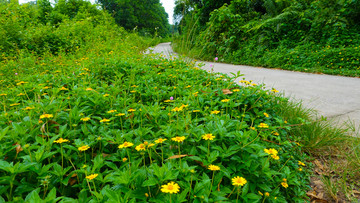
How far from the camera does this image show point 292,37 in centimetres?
702

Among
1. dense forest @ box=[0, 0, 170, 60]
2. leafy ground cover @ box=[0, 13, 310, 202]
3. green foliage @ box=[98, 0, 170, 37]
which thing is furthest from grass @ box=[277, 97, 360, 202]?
green foliage @ box=[98, 0, 170, 37]

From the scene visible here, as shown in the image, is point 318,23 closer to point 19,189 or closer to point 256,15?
point 256,15

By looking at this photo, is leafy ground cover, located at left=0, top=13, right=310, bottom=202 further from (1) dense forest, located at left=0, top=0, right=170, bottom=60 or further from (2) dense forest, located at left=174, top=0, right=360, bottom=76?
(1) dense forest, located at left=0, top=0, right=170, bottom=60

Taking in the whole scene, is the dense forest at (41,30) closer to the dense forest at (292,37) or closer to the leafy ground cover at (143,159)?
the dense forest at (292,37)

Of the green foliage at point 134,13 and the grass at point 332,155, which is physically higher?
the green foliage at point 134,13

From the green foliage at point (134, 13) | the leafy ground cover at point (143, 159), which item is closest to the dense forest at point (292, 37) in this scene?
the leafy ground cover at point (143, 159)

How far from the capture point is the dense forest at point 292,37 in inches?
214

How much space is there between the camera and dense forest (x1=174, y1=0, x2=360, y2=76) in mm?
5441

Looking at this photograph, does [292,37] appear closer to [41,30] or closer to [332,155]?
[332,155]

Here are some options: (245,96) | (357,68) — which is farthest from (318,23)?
(245,96)

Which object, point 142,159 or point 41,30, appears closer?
point 142,159

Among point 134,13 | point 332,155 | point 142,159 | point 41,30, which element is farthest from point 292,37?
point 134,13

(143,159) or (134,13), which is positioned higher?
(134,13)

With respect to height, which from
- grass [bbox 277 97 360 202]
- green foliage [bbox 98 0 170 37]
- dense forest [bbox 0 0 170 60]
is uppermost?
green foliage [bbox 98 0 170 37]
